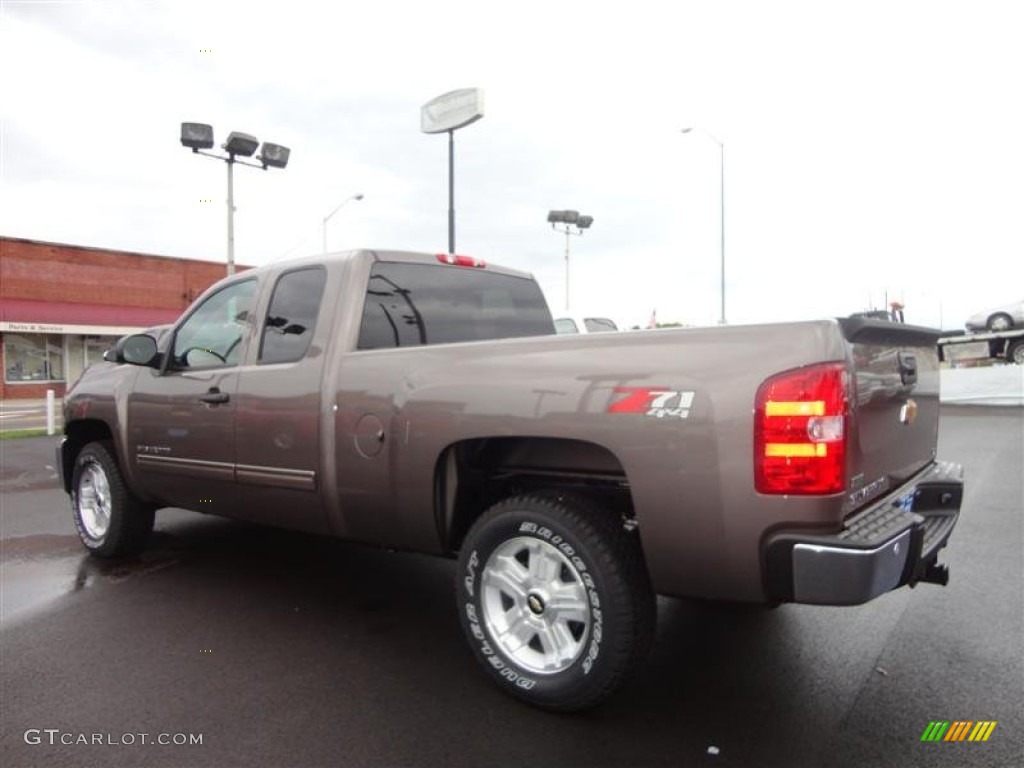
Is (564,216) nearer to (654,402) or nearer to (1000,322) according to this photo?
(1000,322)

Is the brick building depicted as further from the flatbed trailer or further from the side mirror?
the flatbed trailer

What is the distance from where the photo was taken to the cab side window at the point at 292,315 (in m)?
3.82

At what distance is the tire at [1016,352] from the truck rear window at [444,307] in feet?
64.4

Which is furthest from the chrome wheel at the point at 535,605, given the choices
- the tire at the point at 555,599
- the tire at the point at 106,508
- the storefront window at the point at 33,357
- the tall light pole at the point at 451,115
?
the storefront window at the point at 33,357

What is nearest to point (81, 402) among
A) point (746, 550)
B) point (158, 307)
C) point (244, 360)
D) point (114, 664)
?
point (244, 360)

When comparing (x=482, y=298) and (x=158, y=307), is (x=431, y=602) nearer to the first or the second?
(x=482, y=298)

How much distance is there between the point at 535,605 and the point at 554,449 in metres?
0.63

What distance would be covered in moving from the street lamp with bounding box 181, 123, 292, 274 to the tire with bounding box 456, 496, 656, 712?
17.1 meters

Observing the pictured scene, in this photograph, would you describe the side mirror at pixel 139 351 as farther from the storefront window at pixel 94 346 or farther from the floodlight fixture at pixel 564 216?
the storefront window at pixel 94 346

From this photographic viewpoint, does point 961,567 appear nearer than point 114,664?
No

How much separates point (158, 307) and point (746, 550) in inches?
1322

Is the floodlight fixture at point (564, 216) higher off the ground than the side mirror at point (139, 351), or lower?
higher

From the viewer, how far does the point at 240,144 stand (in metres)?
18.0

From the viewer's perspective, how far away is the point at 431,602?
4199mm
